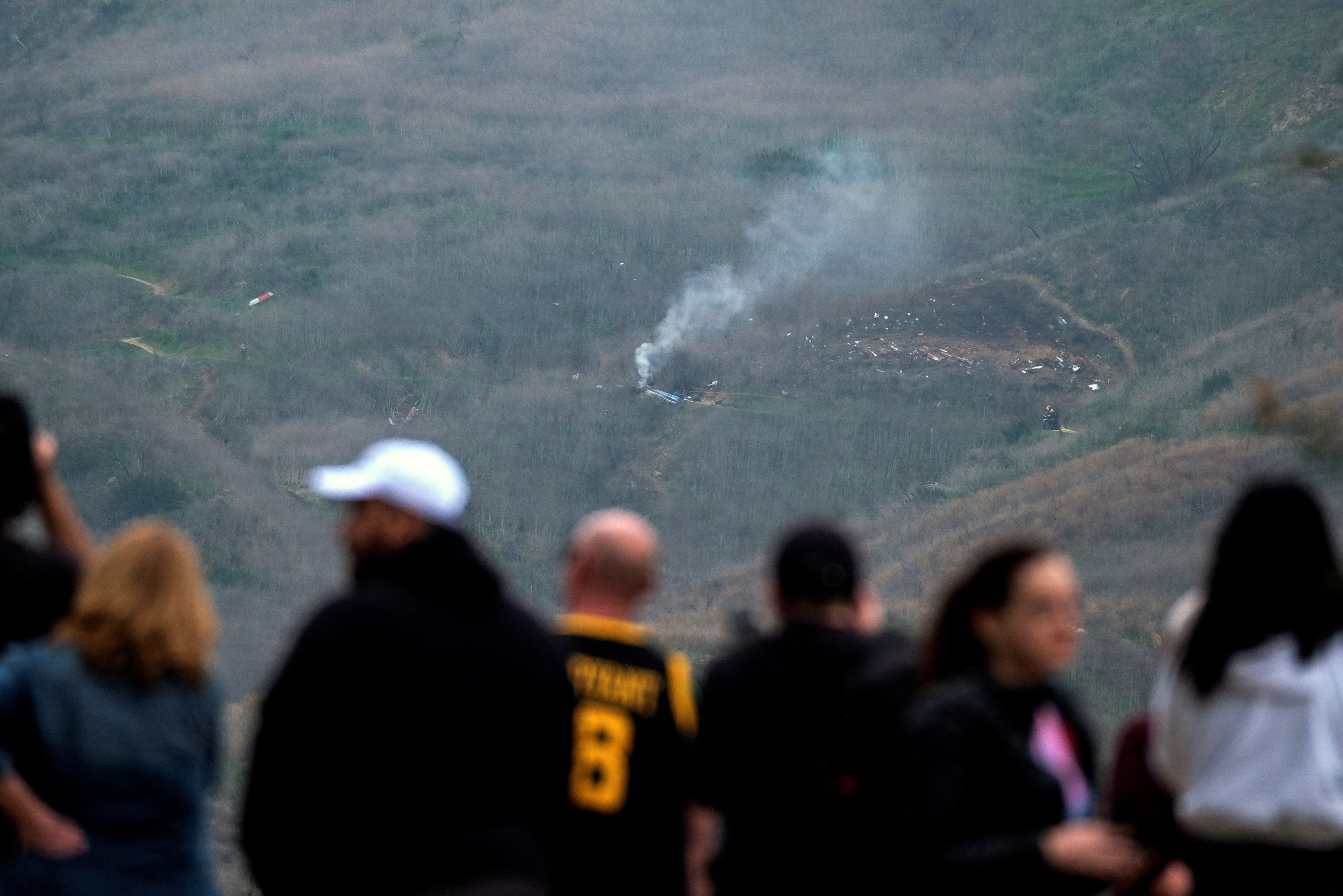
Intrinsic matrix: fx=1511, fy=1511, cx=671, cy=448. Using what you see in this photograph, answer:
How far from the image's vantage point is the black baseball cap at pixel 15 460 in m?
3.65

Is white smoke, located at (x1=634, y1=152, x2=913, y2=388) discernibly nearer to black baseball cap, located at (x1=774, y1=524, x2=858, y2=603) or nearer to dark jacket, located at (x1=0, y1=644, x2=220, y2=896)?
black baseball cap, located at (x1=774, y1=524, x2=858, y2=603)

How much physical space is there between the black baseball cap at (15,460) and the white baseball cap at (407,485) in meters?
0.87

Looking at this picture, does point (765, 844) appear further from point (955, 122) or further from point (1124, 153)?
point (955, 122)

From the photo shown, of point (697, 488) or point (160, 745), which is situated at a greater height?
point (697, 488)

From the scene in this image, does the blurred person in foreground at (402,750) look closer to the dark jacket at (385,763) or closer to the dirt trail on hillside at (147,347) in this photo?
the dark jacket at (385,763)

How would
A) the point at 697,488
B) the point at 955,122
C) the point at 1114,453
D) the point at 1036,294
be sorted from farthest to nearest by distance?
1. the point at 955,122
2. the point at 1036,294
3. the point at 697,488
4. the point at 1114,453

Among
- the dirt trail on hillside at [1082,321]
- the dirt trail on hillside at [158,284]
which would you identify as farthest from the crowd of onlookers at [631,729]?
the dirt trail on hillside at [158,284]

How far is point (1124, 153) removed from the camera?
56312mm

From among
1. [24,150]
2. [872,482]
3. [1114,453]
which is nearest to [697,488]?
[872,482]

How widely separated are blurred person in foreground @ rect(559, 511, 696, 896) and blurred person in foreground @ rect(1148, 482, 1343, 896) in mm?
1159

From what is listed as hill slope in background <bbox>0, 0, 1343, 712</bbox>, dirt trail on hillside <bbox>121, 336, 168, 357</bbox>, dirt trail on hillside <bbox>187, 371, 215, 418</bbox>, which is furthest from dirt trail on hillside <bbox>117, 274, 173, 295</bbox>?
dirt trail on hillside <bbox>187, 371, 215, 418</bbox>

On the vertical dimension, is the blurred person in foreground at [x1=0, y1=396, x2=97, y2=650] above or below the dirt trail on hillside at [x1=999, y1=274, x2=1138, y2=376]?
below

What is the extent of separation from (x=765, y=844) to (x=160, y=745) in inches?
56.0

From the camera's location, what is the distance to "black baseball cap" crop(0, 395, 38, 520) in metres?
3.65
